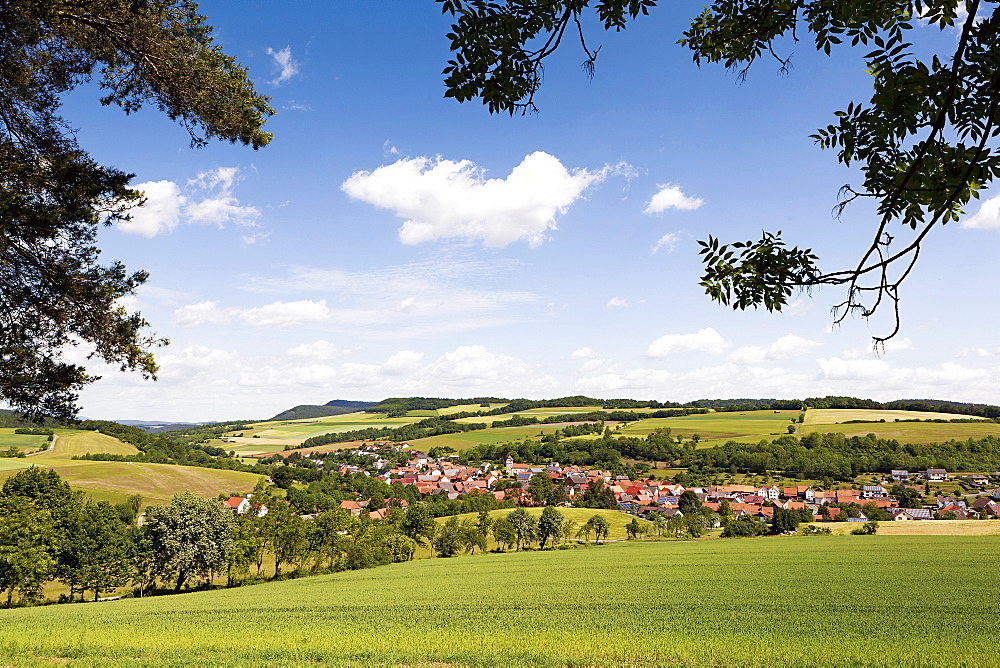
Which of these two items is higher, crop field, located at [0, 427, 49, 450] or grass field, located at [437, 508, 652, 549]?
crop field, located at [0, 427, 49, 450]

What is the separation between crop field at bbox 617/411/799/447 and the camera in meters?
147

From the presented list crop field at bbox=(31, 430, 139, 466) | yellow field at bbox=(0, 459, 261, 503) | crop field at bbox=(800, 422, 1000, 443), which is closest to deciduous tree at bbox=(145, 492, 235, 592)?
yellow field at bbox=(0, 459, 261, 503)

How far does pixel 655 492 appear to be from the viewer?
115m

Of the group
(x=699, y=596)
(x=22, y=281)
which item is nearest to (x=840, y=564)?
(x=699, y=596)

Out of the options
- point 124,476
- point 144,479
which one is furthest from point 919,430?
point 124,476

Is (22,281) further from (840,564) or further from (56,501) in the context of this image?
(56,501)

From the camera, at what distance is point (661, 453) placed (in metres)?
147

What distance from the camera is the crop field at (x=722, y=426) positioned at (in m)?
147

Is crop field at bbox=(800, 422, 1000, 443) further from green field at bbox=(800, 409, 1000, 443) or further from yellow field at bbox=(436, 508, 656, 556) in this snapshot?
yellow field at bbox=(436, 508, 656, 556)

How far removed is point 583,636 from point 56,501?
50.5 m

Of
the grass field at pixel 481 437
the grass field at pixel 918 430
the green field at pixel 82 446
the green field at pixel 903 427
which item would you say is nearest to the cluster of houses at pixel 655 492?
the grass field at pixel 918 430

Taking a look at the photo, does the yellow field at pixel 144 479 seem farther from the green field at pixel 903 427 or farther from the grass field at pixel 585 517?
the green field at pixel 903 427

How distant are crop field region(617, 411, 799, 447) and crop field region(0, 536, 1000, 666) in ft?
371

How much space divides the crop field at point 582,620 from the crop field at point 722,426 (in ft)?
371
